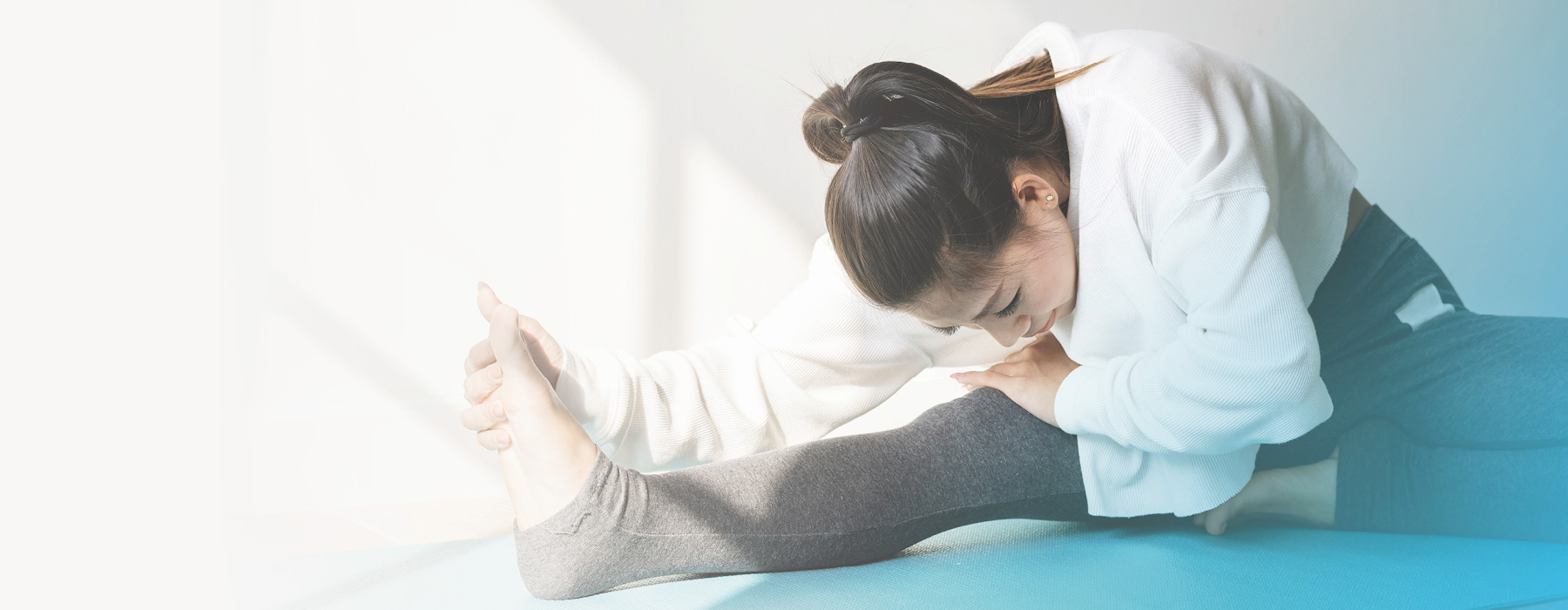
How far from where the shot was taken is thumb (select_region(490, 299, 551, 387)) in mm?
740

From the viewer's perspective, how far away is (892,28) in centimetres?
153

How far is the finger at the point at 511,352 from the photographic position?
74cm

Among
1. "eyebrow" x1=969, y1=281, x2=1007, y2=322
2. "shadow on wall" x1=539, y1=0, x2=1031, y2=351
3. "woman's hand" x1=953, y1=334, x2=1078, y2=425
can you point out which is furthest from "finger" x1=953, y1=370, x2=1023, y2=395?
"shadow on wall" x1=539, y1=0, x2=1031, y2=351

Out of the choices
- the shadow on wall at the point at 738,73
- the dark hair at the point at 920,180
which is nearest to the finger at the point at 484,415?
the dark hair at the point at 920,180

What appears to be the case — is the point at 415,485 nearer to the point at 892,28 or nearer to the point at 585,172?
the point at 585,172

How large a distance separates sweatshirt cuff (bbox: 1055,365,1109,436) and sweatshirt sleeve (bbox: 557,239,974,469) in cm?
19

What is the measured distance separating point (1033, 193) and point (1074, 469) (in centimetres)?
28

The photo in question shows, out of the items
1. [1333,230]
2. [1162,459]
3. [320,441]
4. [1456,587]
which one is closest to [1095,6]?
[1333,230]

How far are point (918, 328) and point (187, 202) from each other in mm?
1040

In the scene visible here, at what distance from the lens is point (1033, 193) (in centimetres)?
84

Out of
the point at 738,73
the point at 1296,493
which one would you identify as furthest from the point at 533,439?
the point at 738,73

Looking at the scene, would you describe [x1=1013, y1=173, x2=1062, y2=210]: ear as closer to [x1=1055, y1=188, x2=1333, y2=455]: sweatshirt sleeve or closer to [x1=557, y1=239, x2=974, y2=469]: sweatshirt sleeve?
A: [x1=1055, y1=188, x2=1333, y2=455]: sweatshirt sleeve

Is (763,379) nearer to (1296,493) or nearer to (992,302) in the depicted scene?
(992,302)

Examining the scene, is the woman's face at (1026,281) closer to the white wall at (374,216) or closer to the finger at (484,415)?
the finger at (484,415)
